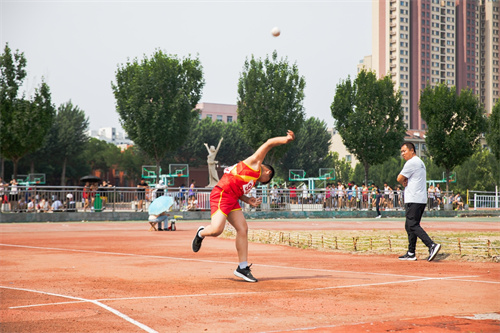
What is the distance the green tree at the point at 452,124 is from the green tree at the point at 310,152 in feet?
139

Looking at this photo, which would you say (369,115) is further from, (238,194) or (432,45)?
(432,45)

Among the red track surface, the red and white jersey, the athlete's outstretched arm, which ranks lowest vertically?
the red track surface

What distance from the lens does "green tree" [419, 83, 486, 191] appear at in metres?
41.7

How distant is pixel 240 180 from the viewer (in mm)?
7664

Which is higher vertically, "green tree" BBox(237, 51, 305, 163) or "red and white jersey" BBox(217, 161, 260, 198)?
"green tree" BBox(237, 51, 305, 163)

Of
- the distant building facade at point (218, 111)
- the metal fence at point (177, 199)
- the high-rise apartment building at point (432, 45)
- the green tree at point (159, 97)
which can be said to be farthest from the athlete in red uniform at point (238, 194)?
the high-rise apartment building at point (432, 45)

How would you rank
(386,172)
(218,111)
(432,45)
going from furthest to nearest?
(432,45), (218,111), (386,172)

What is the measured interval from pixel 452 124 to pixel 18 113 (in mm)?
29727

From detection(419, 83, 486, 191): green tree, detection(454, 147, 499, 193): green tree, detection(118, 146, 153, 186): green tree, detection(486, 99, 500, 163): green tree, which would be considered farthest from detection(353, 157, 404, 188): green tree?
detection(419, 83, 486, 191): green tree

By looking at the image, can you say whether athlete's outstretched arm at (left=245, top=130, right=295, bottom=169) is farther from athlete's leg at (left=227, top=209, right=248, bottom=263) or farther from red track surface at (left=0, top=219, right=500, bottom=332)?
red track surface at (left=0, top=219, right=500, bottom=332)

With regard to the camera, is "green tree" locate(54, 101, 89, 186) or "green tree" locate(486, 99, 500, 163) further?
"green tree" locate(54, 101, 89, 186)

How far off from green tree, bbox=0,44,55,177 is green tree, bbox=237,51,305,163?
17.6m

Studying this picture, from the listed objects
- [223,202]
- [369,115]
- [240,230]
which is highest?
[369,115]

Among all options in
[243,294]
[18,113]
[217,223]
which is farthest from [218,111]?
[243,294]
